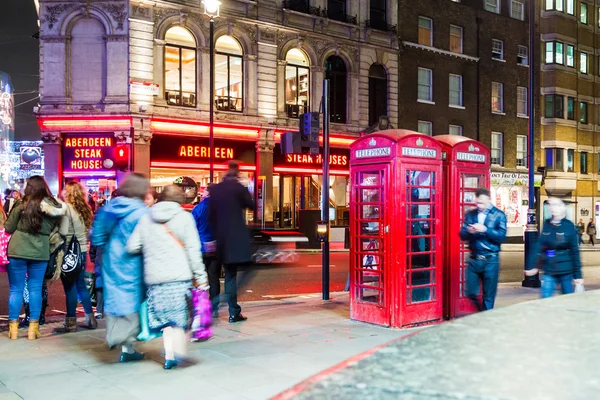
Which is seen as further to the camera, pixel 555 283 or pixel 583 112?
pixel 583 112

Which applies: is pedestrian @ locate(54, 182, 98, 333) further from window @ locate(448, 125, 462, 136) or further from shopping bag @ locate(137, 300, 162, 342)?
window @ locate(448, 125, 462, 136)

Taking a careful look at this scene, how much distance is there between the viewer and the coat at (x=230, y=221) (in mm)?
8672

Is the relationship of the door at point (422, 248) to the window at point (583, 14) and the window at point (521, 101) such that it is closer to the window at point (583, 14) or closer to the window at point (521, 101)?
the window at point (521, 101)

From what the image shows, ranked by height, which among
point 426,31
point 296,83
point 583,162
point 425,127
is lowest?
point 583,162

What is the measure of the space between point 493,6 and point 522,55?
3612 mm

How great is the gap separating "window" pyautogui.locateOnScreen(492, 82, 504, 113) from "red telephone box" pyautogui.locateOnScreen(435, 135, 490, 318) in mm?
30608

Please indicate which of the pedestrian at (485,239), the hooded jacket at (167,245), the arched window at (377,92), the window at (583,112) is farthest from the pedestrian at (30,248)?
the window at (583,112)

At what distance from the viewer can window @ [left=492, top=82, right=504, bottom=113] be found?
126 ft

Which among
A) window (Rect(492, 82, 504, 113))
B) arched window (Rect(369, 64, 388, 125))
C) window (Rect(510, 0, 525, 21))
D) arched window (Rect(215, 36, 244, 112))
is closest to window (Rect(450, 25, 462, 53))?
window (Rect(492, 82, 504, 113))

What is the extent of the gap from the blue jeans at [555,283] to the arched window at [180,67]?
21355mm

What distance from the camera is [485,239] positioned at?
8156 mm

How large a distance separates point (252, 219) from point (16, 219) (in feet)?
64.4

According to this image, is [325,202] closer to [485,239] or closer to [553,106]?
[485,239]

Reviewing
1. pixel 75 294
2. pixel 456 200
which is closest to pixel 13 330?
pixel 75 294
